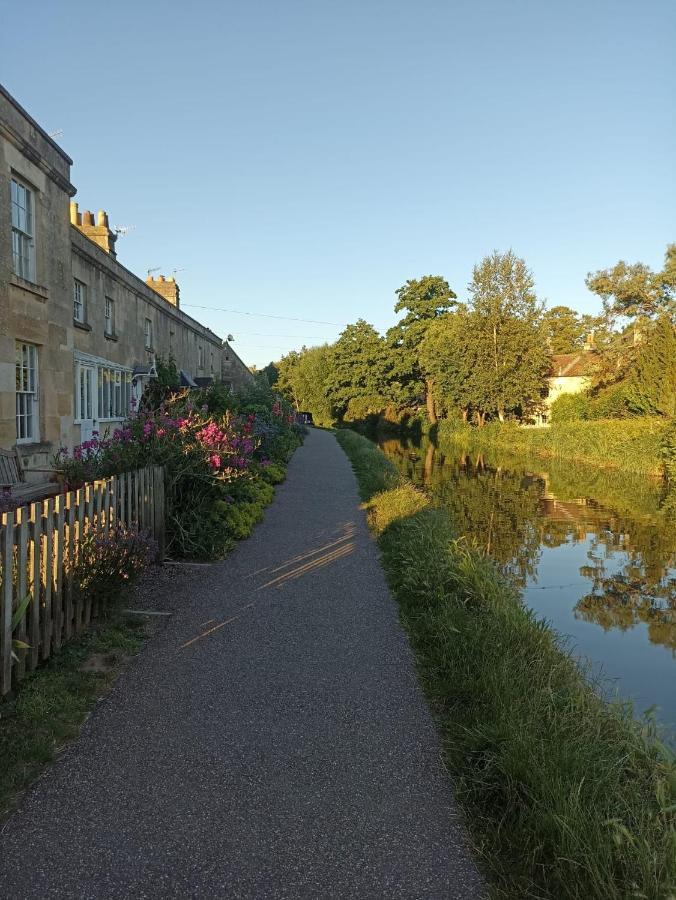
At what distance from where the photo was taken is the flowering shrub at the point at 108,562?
523 centimetres

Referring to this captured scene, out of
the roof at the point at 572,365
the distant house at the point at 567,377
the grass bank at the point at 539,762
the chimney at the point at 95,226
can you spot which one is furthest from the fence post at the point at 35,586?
the roof at the point at 572,365

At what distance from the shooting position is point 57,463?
8.33m

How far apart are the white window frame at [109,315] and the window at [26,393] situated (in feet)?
22.2

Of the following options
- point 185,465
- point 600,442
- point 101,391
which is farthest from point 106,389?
point 600,442

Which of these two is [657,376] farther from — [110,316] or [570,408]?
[110,316]

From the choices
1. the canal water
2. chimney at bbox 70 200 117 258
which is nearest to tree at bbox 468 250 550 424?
the canal water

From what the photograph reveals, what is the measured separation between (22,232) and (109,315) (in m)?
7.45

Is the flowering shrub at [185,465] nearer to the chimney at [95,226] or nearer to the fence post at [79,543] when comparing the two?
the fence post at [79,543]

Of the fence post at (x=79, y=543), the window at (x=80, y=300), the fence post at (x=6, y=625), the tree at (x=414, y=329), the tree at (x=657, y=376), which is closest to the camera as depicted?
the fence post at (x=6, y=625)

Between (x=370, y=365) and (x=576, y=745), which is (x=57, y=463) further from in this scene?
(x=370, y=365)

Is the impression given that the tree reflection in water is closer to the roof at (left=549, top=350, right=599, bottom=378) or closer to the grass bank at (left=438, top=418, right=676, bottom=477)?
the grass bank at (left=438, top=418, right=676, bottom=477)

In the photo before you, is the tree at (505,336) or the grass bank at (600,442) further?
the tree at (505,336)

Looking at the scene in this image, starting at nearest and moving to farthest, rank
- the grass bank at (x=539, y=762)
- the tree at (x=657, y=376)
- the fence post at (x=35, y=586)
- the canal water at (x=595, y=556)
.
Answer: the grass bank at (x=539, y=762) < the fence post at (x=35, y=586) < the canal water at (x=595, y=556) < the tree at (x=657, y=376)

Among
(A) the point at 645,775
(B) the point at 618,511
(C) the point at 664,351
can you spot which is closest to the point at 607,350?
(C) the point at 664,351
